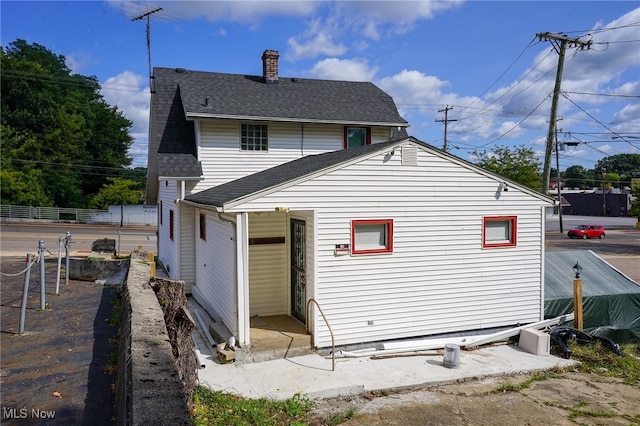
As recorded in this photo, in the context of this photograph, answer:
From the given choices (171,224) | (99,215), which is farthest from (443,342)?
(99,215)

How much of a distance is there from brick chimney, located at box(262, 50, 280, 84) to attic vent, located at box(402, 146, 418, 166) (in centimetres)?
933

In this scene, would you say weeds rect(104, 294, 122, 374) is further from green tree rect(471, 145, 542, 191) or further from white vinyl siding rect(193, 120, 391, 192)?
green tree rect(471, 145, 542, 191)

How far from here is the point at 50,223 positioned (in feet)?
139

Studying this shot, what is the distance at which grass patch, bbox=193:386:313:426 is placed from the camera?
20.5 ft

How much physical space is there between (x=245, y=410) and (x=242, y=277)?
9.73 ft

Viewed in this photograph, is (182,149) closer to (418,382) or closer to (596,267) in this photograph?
(418,382)

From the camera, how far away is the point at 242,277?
29.9ft

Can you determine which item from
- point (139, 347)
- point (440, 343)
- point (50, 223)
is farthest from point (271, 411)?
point (50, 223)

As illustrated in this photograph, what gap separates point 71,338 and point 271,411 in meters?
3.11

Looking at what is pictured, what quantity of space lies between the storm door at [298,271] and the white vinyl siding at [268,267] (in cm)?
26

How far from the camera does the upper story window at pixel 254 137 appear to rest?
14.9 m

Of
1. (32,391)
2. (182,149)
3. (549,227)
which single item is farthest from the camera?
(549,227)

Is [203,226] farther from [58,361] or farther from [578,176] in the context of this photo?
[578,176]

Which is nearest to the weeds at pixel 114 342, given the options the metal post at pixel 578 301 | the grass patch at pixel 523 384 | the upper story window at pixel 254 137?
the grass patch at pixel 523 384
